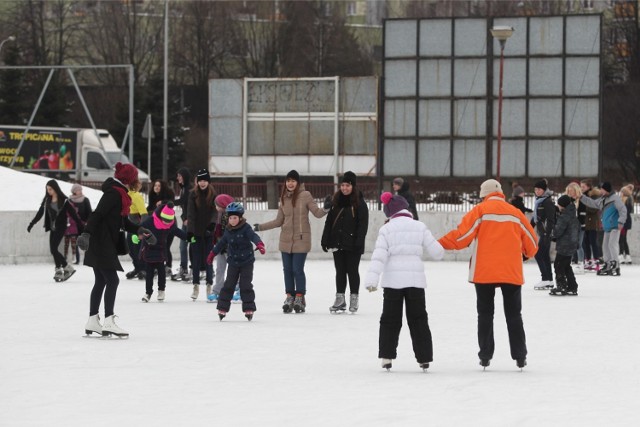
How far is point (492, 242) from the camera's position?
1030cm

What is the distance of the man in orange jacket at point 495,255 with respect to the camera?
404 inches

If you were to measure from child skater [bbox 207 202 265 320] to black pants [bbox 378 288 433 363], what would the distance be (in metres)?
3.93

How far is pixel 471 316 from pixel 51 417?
25.0ft

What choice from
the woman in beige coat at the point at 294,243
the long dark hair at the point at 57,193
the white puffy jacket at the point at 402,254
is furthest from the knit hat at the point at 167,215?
the white puffy jacket at the point at 402,254

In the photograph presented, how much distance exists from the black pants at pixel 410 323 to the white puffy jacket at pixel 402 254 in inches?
3.4

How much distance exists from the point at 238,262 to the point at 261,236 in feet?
42.4

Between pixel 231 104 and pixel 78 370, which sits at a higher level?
pixel 231 104

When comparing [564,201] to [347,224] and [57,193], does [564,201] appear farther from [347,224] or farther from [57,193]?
[57,193]

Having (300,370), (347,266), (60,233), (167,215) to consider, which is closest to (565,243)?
(347,266)

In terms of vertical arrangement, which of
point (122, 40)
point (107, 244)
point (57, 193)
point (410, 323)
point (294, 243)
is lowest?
point (410, 323)

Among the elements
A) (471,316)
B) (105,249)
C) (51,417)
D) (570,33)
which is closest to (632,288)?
(471,316)

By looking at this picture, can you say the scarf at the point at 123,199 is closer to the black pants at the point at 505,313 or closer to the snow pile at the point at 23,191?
the black pants at the point at 505,313

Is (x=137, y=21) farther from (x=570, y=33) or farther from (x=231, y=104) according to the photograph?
(x=570, y=33)

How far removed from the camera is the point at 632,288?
65.3 ft
